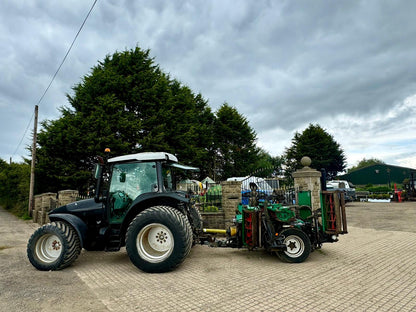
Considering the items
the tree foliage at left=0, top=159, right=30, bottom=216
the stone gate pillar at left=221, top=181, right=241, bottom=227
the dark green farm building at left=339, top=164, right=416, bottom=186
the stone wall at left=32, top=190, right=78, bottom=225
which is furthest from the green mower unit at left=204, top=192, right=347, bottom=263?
the dark green farm building at left=339, top=164, right=416, bottom=186

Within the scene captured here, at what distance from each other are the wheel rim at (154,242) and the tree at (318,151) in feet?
107

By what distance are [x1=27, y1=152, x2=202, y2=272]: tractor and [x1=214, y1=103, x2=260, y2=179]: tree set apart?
23970 millimetres

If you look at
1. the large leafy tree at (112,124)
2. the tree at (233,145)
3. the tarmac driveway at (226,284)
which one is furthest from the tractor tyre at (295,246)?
the tree at (233,145)

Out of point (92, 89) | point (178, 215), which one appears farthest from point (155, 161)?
point (92, 89)

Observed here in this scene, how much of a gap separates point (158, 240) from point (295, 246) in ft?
9.16

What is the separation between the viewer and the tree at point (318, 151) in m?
35.8

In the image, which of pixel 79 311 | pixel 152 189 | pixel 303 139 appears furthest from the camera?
pixel 303 139

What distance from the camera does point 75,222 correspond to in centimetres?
505

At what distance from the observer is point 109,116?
49.3ft

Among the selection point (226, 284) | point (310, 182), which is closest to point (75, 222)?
point (226, 284)

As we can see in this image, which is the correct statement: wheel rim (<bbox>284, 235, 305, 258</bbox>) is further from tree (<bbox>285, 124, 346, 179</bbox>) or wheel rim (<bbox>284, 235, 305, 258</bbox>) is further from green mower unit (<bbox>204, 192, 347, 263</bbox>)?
tree (<bbox>285, 124, 346, 179</bbox>)

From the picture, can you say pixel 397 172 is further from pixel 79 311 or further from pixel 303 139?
pixel 79 311

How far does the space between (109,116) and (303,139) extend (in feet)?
96.9

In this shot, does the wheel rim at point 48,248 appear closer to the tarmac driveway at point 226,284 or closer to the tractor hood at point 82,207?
the tarmac driveway at point 226,284
